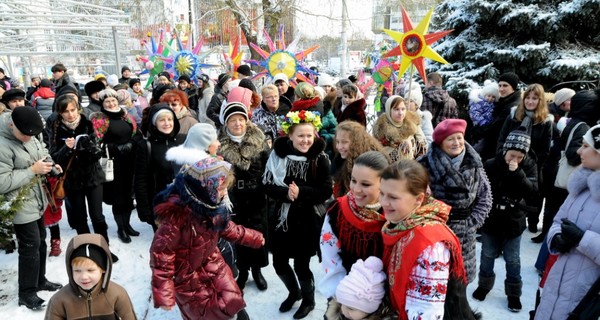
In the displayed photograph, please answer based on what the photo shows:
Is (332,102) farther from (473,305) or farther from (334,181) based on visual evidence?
(473,305)

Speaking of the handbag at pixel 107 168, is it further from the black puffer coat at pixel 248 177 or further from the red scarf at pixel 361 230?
the red scarf at pixel 361 230

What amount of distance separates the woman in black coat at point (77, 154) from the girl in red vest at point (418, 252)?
3.71m

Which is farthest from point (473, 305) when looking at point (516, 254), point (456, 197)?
point (456, 197)

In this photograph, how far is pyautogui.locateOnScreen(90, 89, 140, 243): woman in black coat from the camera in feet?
16.5

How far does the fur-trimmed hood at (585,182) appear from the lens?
2.33m

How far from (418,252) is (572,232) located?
4.12 feet

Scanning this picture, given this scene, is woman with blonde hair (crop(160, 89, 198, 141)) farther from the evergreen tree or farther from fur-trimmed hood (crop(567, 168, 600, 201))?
the evergreen tree

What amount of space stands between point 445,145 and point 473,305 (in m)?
1.77

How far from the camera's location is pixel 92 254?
2492mm

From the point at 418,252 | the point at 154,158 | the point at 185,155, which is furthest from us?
the point at 154,158

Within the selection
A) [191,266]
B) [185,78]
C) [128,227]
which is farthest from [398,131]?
[185,78]

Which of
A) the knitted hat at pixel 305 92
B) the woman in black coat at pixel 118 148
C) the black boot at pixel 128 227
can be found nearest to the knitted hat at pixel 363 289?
the woman in black coat at pixel 118 148

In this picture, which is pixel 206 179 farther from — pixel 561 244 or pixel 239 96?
pixel 239 96

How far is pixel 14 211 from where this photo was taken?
11.0ft
